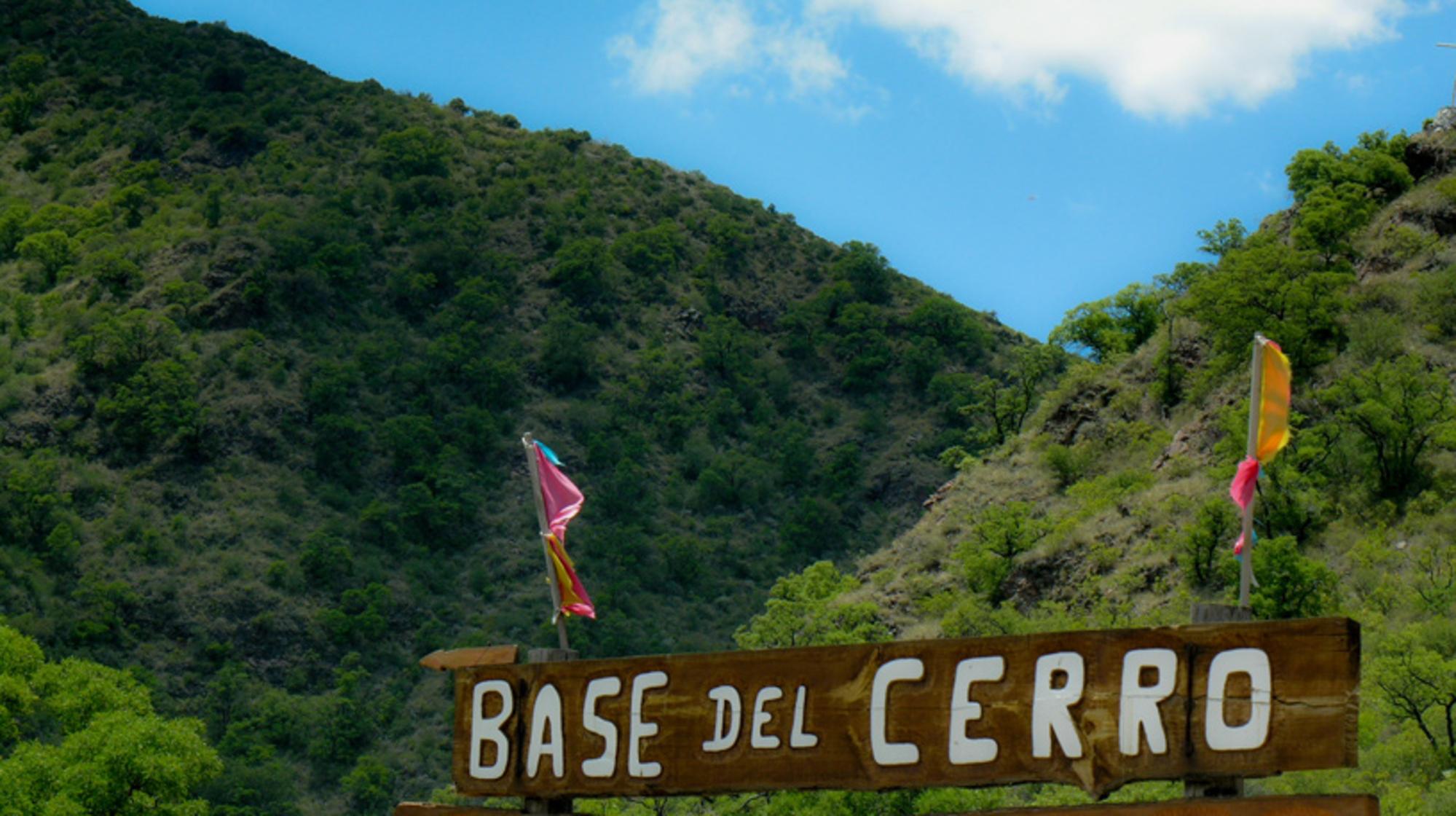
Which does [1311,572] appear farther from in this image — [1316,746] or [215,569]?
[215,569]

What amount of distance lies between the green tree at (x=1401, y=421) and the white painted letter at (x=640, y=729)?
37.2 m

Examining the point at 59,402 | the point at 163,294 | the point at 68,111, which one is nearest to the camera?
the point at 59,402

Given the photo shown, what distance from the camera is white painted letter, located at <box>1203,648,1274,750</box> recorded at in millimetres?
9031

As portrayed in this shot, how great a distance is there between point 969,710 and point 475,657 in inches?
149

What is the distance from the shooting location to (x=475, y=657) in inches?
469

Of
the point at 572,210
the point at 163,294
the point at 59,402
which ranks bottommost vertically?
the point at 59,402

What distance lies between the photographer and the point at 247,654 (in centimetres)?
7212

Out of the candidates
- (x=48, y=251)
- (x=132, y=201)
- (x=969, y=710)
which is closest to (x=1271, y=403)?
(x=969, y=710)

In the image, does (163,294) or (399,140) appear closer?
(163,294)

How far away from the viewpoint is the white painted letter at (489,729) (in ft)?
37.7

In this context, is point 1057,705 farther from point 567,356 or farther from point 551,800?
point 567,356

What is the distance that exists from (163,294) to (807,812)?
60943mm

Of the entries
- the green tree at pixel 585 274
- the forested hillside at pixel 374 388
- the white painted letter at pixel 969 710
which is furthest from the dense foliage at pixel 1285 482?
Answer: the green tree at pixel 585 274

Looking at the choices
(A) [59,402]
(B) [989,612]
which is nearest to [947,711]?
(B) [989,612]
